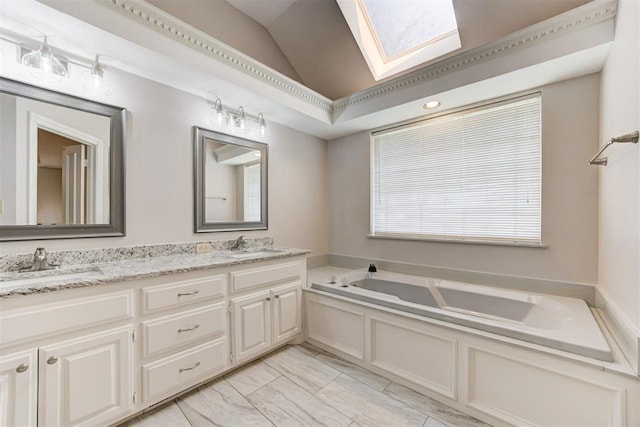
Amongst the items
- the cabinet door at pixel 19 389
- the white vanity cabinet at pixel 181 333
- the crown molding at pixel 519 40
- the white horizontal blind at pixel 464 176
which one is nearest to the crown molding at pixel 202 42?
the crown molding at pixel 519 40

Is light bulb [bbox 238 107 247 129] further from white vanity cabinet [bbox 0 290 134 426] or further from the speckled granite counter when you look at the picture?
white vanity cabinet [bbox 0 290 134 426]

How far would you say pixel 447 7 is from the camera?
2123 mm

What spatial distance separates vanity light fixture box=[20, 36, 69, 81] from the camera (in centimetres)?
145

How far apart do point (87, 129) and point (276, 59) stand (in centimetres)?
193

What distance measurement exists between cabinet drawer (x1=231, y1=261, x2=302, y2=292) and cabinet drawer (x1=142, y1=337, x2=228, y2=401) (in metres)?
0.39

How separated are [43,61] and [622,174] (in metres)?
3.24

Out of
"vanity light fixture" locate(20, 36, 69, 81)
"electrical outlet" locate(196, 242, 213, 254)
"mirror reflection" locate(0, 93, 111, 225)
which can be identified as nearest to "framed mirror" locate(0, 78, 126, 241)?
"mirror reflection" locate(0, 93, 111, 225)

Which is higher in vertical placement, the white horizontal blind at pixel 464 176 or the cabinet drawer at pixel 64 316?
the white horizontal blind at pixel 464 176

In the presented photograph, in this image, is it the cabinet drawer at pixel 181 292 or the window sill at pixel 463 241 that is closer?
the cabinet drawer at pixel 181 292

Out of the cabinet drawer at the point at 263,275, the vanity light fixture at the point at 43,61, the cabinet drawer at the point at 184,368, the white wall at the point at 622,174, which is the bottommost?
the cabinet drawer at the point at 184,368

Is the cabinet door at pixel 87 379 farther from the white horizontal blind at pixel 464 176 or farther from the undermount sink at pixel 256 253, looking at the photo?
the white horizontal blind at pixel 464 176

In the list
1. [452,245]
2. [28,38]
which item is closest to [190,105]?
[28,38]

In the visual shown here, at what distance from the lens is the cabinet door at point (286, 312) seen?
218cm

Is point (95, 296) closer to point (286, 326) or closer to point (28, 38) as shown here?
point (286, 326)
